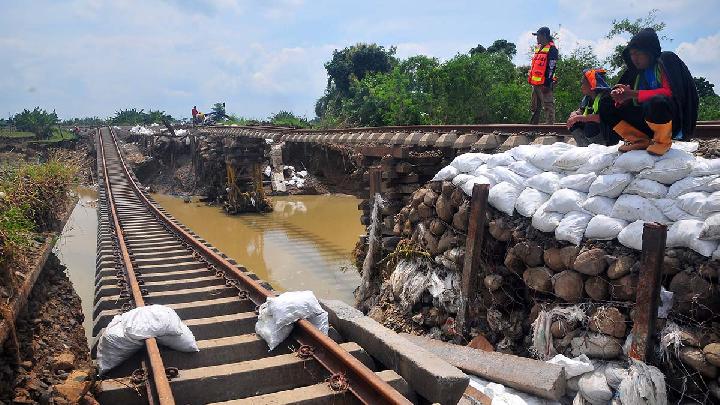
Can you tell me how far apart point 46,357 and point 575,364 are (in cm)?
375

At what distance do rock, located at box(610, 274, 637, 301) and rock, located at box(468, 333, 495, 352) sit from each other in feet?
4.01

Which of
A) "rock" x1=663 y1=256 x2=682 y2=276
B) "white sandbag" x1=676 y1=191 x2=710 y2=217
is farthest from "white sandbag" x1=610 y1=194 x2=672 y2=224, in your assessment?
"rock" x1=663 y1=256 x2=682 y2=276

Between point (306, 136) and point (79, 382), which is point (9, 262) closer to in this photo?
point (79, 382)

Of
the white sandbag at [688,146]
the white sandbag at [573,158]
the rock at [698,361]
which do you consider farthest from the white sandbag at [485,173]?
the rock at [698,361]

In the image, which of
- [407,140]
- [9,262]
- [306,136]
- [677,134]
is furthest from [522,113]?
[9,262]

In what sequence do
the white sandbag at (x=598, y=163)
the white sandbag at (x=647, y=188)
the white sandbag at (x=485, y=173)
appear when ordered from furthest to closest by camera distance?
the white sandbag at (x=485, y=173) < the white sandbag at (x=598, y=163) < the white sandbag at (x=647, y=188)

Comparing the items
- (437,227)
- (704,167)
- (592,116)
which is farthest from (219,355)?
(592,116)

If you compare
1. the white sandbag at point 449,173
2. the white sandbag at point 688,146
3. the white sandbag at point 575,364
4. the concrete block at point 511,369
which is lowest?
the concrete block at point 511,369

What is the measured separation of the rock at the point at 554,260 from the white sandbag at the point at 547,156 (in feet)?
3.17

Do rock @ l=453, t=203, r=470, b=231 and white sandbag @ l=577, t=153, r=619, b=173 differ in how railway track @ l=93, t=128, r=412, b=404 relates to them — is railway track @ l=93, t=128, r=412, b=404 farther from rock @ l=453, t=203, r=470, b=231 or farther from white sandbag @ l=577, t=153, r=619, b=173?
white sandbag @ l=577, t=153, r=619, b=173

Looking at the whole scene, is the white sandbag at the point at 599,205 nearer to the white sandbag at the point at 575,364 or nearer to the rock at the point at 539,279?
the rock at the point at 539,279

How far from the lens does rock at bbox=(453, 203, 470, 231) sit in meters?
5.49

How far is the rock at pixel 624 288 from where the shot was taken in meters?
3.81

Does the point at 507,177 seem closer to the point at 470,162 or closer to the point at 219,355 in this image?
the point at 470,162
